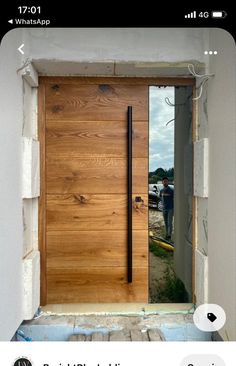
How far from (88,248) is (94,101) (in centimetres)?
82

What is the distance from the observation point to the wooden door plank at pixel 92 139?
1.74 m

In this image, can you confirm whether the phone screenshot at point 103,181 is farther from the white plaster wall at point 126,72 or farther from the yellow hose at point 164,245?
the yellow hose at point 164,245

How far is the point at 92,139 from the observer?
1.74m

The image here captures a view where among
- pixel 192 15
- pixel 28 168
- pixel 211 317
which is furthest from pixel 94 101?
pixel 211 317

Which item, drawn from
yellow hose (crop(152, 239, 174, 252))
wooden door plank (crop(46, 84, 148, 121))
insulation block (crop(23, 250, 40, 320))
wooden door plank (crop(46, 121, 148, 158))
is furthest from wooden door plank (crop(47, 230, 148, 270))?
yellow hose (crop(152, 239, 174, 252))

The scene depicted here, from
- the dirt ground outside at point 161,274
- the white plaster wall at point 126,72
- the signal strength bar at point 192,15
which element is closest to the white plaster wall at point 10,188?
the white plaster wall at point 126,72

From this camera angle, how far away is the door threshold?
5.50 ft

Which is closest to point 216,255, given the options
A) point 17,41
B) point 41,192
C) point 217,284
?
point 217,284

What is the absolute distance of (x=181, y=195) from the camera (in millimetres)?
2277

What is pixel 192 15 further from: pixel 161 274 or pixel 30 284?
pixel 161 274

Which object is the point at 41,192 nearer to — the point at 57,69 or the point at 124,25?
the point at 57,69

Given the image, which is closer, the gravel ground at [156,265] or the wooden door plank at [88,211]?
the wooden door plank at [88,211]

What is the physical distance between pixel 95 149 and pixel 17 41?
0.64 metres

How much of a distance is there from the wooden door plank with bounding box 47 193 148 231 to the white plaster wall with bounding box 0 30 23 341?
28cm
